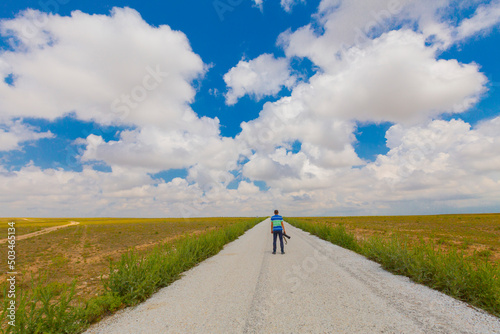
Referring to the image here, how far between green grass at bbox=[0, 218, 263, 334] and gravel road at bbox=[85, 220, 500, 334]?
351mm

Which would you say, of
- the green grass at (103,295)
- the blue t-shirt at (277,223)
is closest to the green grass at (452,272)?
the blue t-shirt at (277,223)

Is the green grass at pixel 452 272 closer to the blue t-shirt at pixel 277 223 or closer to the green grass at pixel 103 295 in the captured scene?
the blue t-shirt at pixel 277 223

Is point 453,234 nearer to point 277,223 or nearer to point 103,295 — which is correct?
point 277,223

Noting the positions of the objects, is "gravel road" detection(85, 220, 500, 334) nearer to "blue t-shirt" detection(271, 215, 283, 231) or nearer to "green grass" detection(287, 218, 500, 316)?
"green grass" detection(287, 218, 500, 316)

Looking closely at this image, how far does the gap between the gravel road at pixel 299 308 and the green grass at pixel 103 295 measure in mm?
351

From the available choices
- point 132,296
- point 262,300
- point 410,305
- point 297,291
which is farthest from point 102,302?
A: point 410,305

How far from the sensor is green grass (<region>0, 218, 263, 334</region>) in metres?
4.24

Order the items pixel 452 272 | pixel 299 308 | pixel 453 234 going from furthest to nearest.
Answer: pixel 453 234 < pixel 452 272 < pixel 299 308

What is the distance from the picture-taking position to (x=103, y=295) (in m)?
5.86

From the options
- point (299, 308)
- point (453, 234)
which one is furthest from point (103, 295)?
point (453, 234)

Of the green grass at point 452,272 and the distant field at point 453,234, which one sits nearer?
the green grass at point 452,272

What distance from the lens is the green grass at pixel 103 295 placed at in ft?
13.9

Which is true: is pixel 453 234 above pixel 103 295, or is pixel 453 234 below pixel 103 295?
below

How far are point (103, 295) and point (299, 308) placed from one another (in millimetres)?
4546
